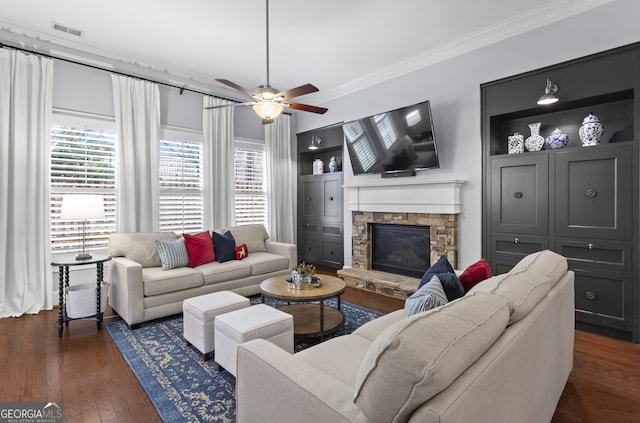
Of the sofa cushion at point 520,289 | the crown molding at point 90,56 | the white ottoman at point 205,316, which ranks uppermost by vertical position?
A: the crown molding at point 90,56

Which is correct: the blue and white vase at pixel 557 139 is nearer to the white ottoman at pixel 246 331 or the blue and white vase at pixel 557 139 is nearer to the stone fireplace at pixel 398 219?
the stone fireplace at pixel 398 219

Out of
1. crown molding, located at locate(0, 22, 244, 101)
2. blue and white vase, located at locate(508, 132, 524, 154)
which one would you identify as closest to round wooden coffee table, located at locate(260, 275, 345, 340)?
blue and white vase, located at locate(508, 132, 524, 154)

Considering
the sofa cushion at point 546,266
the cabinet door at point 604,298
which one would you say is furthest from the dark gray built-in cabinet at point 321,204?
the sofa cushion at point 546,266

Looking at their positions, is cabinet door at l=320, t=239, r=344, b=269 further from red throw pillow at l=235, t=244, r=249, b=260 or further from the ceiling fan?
the ceiling fan

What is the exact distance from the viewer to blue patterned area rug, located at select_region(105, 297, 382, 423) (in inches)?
75.3

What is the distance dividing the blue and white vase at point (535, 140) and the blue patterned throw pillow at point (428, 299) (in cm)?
248

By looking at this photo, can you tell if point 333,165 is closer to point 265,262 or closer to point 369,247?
point 369,247

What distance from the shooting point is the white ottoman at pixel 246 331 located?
2129 mm

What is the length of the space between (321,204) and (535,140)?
3.27 metres

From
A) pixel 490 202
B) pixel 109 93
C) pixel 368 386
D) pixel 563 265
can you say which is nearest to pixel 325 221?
pixel 490 202

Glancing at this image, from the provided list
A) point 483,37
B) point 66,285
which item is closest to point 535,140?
point 483,37

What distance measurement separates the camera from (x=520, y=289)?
1.42m

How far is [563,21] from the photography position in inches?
124

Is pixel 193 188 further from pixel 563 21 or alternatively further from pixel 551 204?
pixel 563 21
